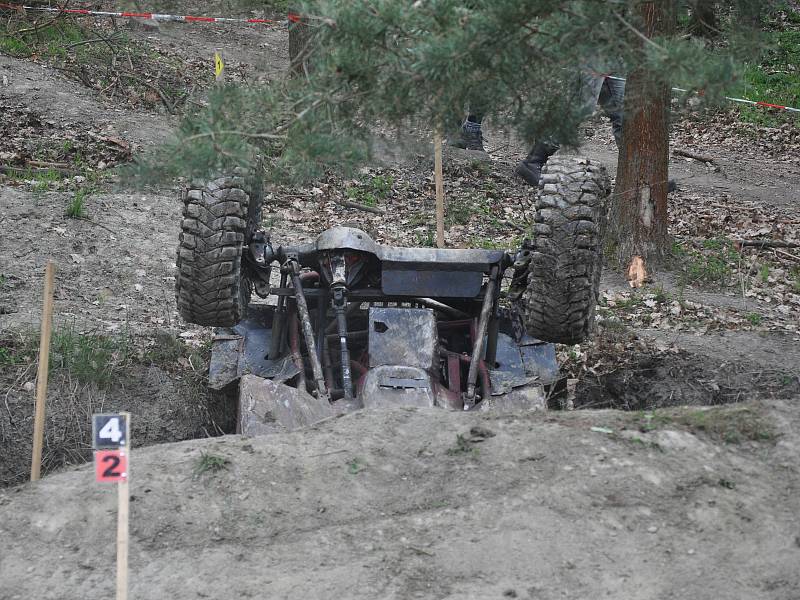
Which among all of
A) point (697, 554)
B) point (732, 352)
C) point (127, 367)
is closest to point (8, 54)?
point (127, 367)

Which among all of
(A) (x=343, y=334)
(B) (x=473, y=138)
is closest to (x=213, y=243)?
(A) (x=343, y=334)

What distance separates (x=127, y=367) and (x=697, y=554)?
4621 mm

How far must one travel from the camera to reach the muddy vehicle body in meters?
6.36

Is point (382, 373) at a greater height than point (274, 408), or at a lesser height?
greater

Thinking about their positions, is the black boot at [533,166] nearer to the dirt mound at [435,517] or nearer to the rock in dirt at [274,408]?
the rock in dirt at [274,408]

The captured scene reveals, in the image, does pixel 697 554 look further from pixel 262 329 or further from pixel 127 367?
pixel 127 367

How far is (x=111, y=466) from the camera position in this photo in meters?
3.79

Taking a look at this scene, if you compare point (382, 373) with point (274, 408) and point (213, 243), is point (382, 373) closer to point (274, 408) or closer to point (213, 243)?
point (274, 408)

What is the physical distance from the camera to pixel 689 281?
10008 mm

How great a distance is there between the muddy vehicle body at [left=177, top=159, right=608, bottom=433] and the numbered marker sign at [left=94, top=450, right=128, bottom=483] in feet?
7.28

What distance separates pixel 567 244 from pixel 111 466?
347 centimetres

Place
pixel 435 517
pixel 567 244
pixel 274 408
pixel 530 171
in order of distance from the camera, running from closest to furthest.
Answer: pixel 435 517
pixel 274 408
pixel 567 244
pixel 530 171

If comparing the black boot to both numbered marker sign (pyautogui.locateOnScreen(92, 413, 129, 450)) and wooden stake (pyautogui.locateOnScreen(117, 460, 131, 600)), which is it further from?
wooden stake (pyautogui.locateOnScreen(117, 460, 131, 600))

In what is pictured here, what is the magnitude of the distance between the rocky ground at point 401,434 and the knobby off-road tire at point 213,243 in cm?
107
